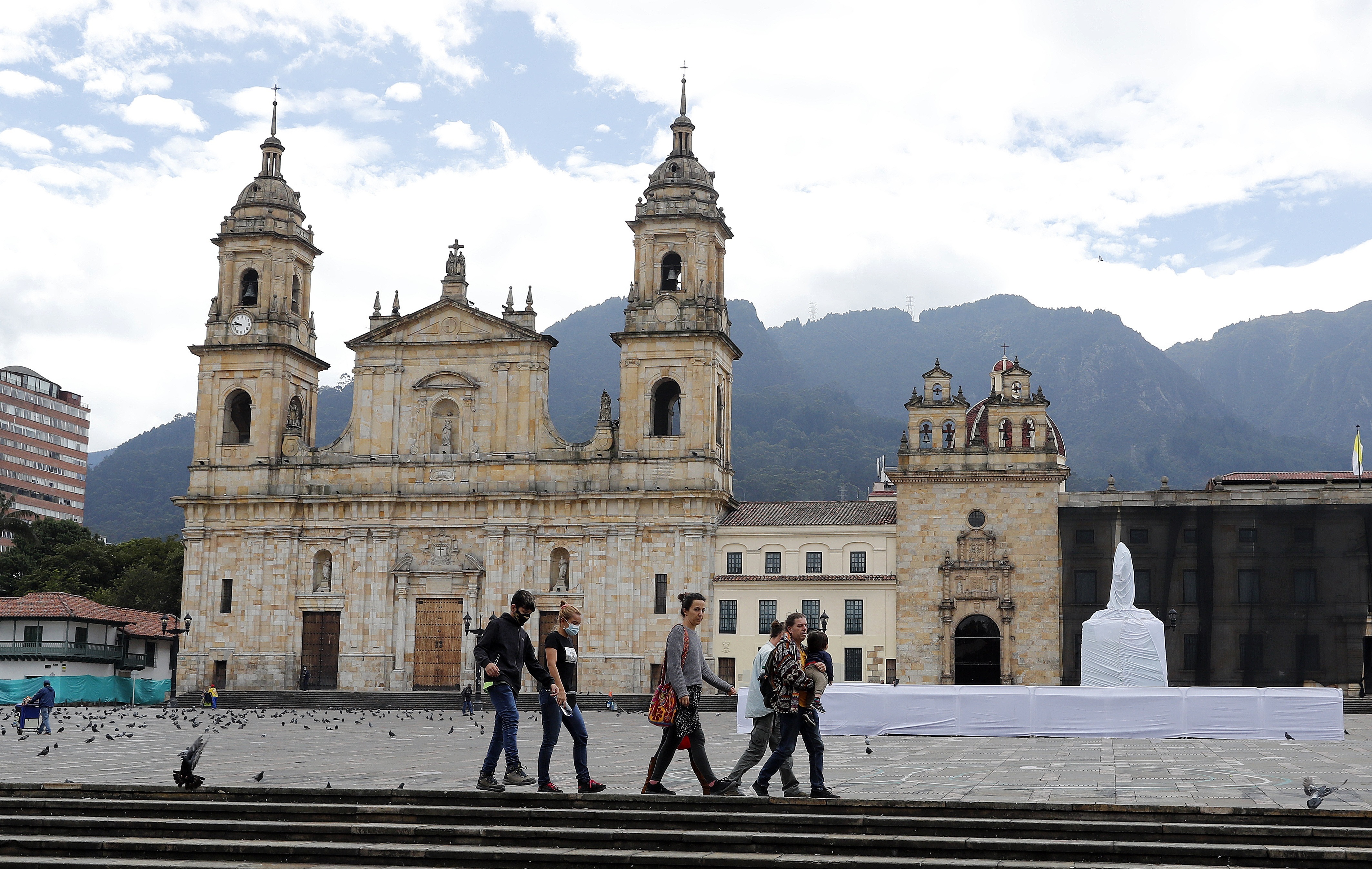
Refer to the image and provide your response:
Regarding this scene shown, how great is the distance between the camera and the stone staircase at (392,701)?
158 feet

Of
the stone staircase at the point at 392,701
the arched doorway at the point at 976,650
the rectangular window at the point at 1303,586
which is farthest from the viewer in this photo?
the arched doorway at the point at 976,650

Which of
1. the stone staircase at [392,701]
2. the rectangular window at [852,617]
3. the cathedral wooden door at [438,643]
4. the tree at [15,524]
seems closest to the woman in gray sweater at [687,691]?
the stone staircase at [392,701]

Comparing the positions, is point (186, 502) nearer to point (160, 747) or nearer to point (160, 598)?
point (160, 598)

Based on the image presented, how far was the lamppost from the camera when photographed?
54.7 metres

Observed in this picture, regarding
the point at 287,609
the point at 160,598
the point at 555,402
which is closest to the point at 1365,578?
the point at 287,609

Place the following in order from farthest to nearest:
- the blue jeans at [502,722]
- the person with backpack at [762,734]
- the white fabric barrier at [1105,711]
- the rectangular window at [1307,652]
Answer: the rectangular window at [1307,652], the white fabric barrier at [1105,711], the blue jeans at [502,722], the person with backpack at [762,734]

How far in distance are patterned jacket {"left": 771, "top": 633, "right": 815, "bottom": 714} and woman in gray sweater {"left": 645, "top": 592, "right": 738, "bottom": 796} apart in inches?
20.9

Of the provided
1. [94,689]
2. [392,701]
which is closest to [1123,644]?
[392,701]

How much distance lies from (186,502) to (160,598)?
18.3 meters

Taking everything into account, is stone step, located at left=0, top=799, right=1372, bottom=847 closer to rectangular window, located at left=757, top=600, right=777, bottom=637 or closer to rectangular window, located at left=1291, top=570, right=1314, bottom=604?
rectangular window, located at left=757, top=600, right=777, bottom=637

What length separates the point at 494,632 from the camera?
14617 millimetres

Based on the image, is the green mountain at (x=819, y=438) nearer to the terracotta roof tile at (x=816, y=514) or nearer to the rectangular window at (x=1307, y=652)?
the terracotta roof tile at (x=816, y=514)

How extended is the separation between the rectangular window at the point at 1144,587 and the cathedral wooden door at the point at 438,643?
2506 cm

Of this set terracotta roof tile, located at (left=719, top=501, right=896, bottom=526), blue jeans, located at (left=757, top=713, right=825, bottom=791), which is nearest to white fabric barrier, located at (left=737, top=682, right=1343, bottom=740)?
blue jeans, located at (left=757, top=713, right=825, bottom=791)
